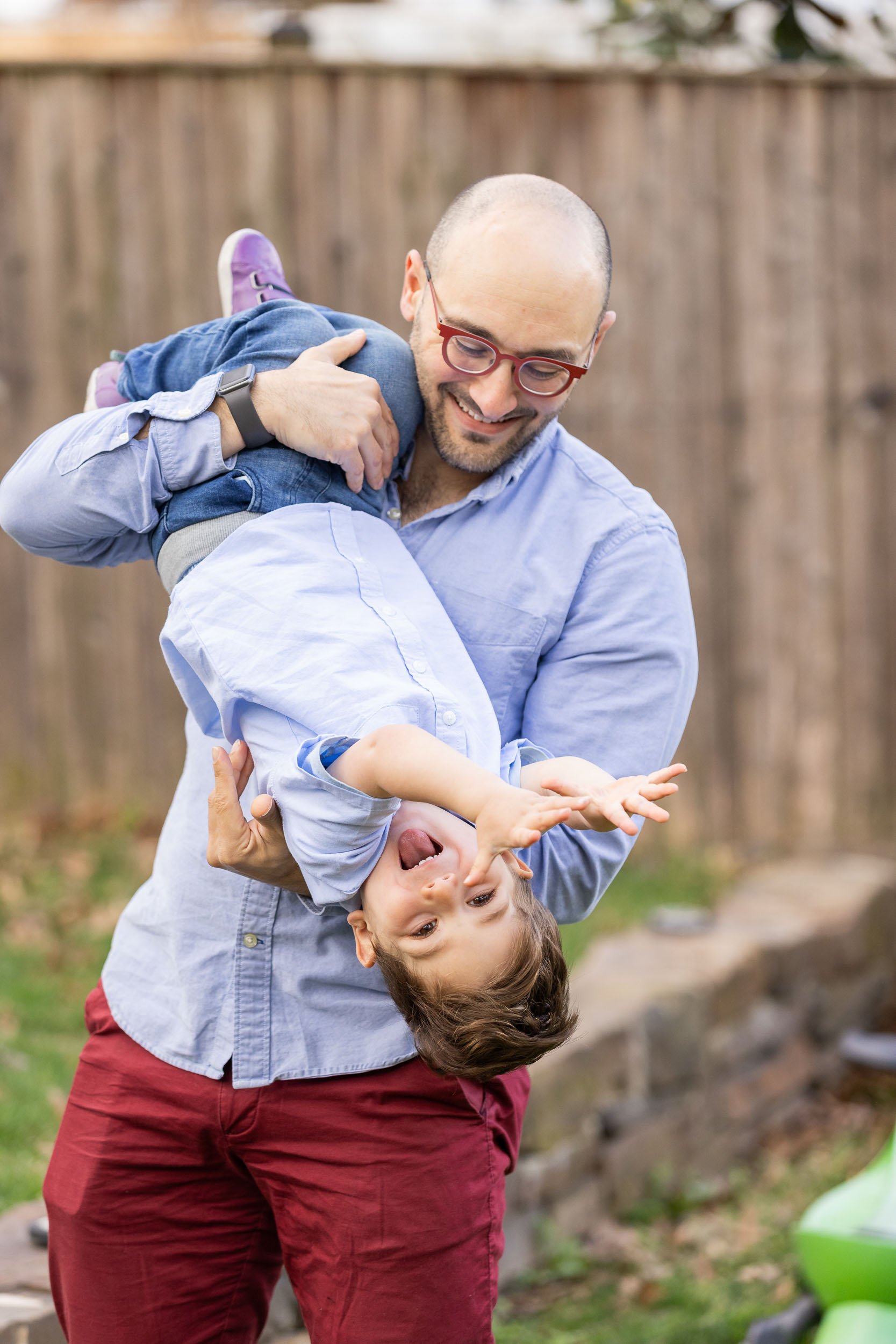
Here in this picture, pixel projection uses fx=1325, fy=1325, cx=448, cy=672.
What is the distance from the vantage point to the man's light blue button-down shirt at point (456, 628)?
1.78m

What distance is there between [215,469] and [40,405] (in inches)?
115

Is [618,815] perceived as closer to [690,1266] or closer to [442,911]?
[442,911]

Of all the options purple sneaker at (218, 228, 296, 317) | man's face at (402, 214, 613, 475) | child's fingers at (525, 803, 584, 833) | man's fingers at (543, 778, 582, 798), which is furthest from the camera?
purple sneaker at (218, 228, 296, 317)

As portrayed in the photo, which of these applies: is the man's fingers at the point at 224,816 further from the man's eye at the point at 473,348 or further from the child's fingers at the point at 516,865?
the man's eye at the point at 473,348

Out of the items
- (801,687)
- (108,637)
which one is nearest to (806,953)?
(801,687)

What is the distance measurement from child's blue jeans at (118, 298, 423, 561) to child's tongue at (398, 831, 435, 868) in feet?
1.61

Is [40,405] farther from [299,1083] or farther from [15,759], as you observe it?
[299,1083]

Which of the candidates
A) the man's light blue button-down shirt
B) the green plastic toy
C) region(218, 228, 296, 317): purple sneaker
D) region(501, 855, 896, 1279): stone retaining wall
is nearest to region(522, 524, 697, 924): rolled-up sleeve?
the man's light blue button-down shirt

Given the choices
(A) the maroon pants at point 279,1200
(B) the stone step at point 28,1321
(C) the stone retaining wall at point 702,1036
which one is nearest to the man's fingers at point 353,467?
(A) the maroon pants at point 279,1200

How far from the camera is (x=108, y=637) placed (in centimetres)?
455

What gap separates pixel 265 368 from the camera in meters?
1.87

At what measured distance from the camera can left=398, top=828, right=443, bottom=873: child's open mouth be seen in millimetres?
1660

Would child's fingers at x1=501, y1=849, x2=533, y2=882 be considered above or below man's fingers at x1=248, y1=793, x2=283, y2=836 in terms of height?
below

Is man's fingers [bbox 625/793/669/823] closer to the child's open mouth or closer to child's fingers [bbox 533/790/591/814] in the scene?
child's fingers [bbox 533/790/591/814]
